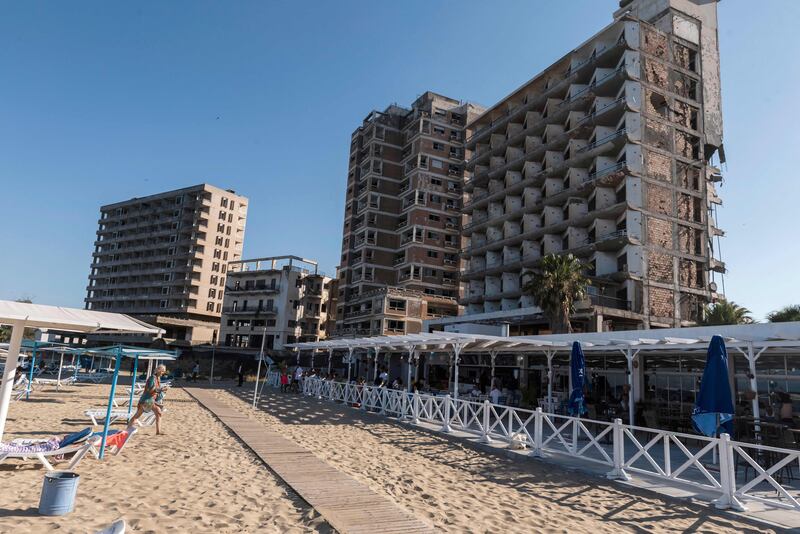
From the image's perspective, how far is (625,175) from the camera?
127 feet

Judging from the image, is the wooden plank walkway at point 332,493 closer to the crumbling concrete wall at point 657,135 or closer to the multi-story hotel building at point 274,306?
the crumbling concrete wall at point 657,135

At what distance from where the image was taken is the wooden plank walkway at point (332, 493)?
21.6ft

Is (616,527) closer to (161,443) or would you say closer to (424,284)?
(161,443)

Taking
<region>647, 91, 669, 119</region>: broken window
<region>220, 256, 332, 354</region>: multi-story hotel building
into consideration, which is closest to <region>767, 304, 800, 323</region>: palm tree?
<region>647, 91, 669, 119</region>: broken window

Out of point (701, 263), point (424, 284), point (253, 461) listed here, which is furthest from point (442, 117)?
point (253, 461)

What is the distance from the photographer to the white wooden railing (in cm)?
845

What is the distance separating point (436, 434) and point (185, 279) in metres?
77.4

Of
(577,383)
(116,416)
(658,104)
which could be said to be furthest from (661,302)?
(116,416)

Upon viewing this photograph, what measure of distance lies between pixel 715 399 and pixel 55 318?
38.7 feet

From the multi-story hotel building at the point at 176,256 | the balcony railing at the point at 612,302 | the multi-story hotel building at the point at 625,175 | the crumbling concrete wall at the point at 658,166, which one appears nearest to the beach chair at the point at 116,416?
the multi-story hotel building at the point at 625,175

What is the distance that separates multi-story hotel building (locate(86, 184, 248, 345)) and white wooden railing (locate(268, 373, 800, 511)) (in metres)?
66.4

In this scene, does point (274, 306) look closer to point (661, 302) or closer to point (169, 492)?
point (661, 302)

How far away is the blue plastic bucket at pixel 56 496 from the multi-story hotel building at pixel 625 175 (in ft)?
102

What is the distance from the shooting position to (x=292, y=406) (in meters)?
22.2
